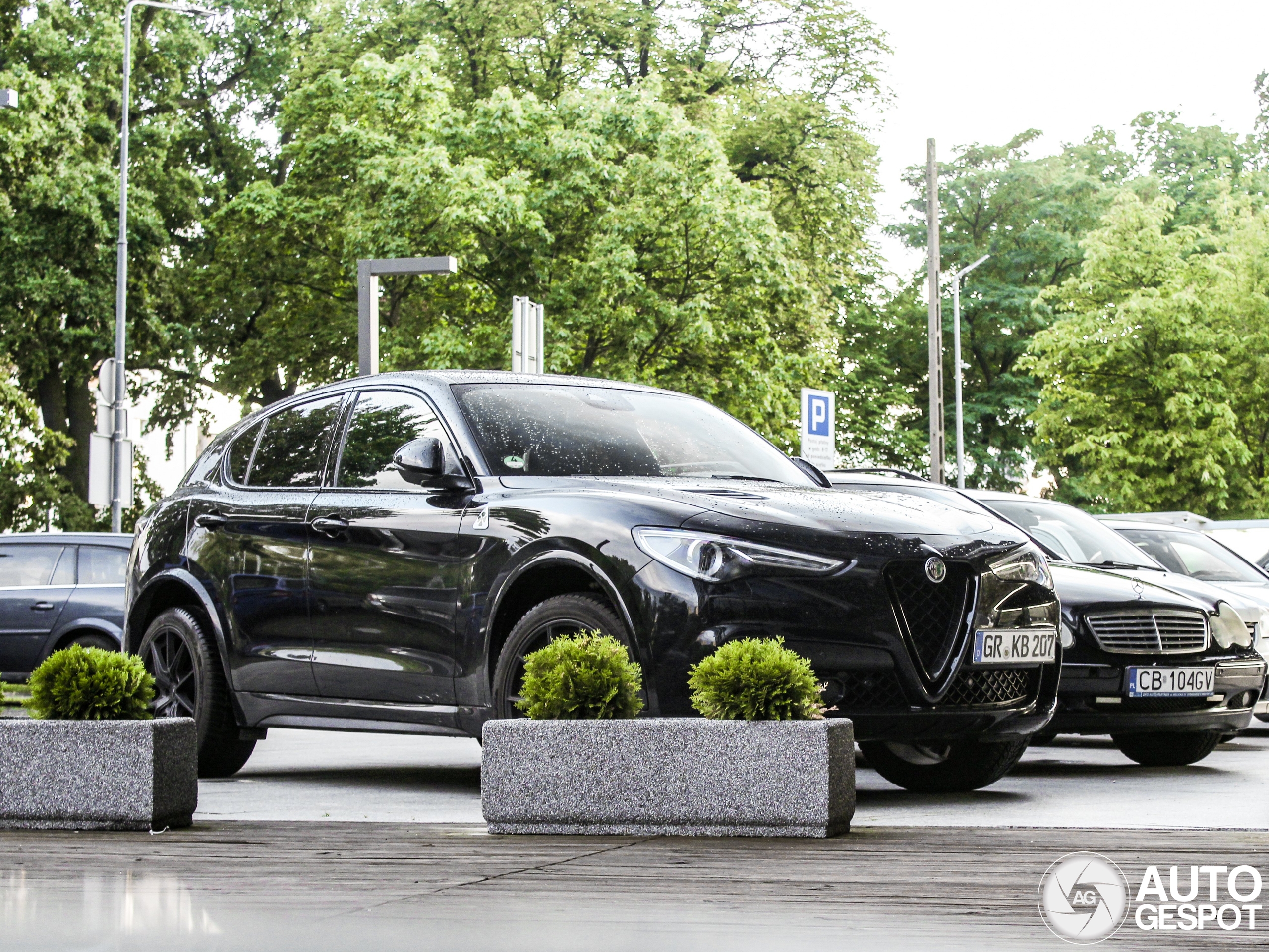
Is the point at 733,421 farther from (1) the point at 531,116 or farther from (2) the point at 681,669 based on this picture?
(1) the point at 531,116

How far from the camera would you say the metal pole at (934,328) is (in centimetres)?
3222

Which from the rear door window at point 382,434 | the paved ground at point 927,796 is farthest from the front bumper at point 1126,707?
the rear door window at point 382,434

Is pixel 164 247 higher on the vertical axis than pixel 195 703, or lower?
higher

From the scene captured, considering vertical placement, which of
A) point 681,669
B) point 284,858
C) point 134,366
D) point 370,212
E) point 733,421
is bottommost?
point 284,858

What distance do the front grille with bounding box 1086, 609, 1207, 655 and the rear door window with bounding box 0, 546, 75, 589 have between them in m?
10.8

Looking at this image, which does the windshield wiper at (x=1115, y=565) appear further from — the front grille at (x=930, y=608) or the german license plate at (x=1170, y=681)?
the front grille at (x=930, y=608)

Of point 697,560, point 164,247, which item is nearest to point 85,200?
point 164,247

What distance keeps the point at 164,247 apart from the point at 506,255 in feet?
30.6

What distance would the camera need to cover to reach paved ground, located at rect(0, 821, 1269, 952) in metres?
4.69

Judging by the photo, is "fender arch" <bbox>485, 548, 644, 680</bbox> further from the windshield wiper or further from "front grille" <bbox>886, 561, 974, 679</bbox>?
the windshield wiper

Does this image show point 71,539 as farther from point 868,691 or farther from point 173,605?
point 868,691

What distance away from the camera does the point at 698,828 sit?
261 inches

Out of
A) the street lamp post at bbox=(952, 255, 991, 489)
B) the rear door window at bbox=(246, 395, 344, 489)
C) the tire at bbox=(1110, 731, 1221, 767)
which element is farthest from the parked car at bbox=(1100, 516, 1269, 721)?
the street lamp post at bbox=(952, 255, 991, 489)

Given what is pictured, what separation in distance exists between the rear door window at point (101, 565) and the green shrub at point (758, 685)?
475 inches
